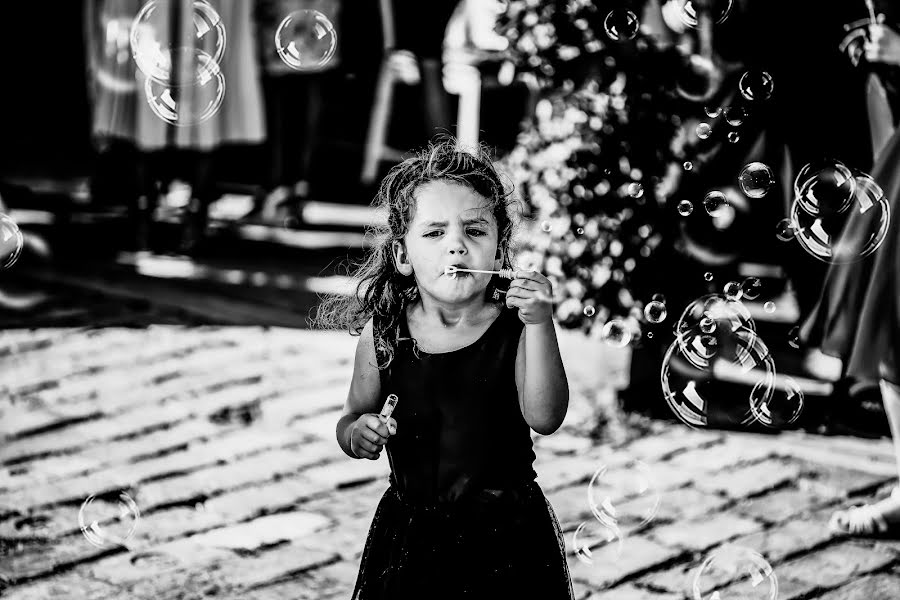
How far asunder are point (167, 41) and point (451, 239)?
11.0 feet

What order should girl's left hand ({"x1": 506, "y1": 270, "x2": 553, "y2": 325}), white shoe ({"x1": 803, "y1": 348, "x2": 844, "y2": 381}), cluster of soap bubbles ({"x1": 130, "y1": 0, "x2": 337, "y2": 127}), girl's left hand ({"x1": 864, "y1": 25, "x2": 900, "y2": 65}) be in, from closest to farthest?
girl's left hand ({"x1": 506, "y1": 270, "x2": 553, "y2": 325}) → girl's left hand ({"x1": 864, "y1": 25, "x2": 900, "y2": 65}) → cluster of soap bubbles ({"x1": 130, "y1": 0, "x2": 337, "y2": 127}) → white shoe ({"x1": 803, "y1": 348, "x2": 844, "y2": 381})

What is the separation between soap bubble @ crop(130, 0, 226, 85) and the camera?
3.70 meters

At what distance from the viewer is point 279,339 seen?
15.6 feet

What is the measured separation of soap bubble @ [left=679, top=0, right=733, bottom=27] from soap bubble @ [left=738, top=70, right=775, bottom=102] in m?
0.21

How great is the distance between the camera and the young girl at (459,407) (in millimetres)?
1896

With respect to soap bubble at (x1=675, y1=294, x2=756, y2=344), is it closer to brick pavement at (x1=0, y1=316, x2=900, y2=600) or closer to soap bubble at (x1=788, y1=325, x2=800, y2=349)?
soap bubble at (x1=788, y1=325, x2=800, y2=349)

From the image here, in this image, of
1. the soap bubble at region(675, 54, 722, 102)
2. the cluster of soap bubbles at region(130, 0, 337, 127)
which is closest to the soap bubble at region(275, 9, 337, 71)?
the cluster of soap bubbles at region(130, 0, 337, 127)

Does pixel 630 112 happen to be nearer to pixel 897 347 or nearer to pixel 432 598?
pixel 897 347

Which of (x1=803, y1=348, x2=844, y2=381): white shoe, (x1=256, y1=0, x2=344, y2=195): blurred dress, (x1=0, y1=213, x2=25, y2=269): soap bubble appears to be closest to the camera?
(x1=0, y1=213, x2=25, y2=269): soap bubble

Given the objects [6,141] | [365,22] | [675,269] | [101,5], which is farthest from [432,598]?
[6,141]

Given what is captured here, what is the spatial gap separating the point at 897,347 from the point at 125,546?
2.03 m

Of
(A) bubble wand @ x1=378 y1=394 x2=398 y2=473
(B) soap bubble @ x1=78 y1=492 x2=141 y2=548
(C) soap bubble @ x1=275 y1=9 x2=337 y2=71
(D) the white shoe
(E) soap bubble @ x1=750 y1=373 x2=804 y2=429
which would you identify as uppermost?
(C) soap bubble @ x1=275 y1=9 x2=337 y2=71

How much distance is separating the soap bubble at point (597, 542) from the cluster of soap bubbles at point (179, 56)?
1.79 metres

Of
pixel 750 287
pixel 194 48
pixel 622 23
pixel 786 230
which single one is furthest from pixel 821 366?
pixel 194 48
